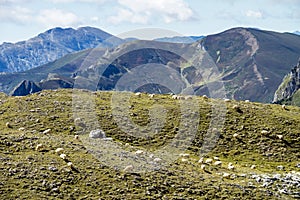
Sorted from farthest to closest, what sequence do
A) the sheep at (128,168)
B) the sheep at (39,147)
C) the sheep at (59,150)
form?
the sheep at (39,147) → the sheep at (59,150) → the sheep at (128,168)

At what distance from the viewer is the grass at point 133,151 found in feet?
106

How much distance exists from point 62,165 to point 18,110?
1003 inches

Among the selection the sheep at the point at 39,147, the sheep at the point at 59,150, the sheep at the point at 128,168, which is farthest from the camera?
the sheep at the point at 39,147

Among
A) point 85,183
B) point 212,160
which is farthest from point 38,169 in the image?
point 212,160

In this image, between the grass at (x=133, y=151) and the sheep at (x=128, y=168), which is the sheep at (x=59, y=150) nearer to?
the grass at (x=133, y=151)

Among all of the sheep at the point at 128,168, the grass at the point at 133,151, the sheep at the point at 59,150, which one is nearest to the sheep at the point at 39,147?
the grass at the point at 133,151

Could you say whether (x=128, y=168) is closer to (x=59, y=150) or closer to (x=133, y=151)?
(x=59, y=150)

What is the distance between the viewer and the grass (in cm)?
3222

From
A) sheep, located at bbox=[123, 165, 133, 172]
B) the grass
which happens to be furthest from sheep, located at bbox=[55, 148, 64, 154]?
sheep, located at bbox=[123, 165, 133, 172]

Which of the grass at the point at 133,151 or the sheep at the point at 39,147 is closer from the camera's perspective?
the grass at the point at 133,151

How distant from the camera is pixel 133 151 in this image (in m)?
42.4

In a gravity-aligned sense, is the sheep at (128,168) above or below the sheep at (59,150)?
below

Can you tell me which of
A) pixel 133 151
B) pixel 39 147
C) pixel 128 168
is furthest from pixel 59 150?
pixel 133 151

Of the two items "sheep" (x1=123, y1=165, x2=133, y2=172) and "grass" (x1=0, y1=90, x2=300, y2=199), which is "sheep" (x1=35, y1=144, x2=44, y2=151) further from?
"sheep" (x1=123, y1=165, x2=133, y2=172)
